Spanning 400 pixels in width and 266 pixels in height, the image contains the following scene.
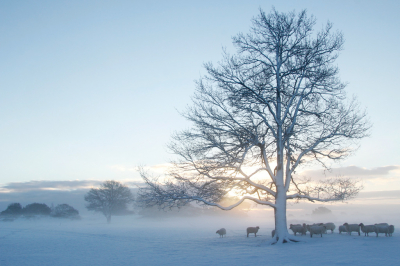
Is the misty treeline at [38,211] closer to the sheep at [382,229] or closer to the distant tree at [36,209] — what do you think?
the distant tree at [36,209]

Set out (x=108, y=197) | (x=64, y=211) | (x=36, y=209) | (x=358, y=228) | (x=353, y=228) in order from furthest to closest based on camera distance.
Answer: (x=64, y=211) → (x=36, y=209) → (x=108, y=197) → (x=353, y=228) → (x=358, y=228)

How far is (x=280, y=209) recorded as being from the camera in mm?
15086

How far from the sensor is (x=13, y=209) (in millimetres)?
70000

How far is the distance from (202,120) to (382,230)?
12.3 m

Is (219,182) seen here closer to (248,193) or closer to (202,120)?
(248,193)

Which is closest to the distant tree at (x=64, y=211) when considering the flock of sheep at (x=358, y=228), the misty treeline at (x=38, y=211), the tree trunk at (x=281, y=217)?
the misty treeline at (x=38, y=211)

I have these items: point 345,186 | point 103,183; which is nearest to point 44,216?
point 103,183

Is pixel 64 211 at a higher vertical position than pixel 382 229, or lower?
lower

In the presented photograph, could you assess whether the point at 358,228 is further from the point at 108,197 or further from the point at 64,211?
the point at 64,211

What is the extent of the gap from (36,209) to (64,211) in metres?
7.03

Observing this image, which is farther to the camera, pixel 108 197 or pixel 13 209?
pixel 13 209

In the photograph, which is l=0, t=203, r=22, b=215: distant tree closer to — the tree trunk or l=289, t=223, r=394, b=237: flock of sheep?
l=289, t=223, r=394, b=237: flock of sheep

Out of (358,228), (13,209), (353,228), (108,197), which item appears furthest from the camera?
(13,209)

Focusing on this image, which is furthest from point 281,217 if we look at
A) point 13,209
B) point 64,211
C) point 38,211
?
point 13,209
